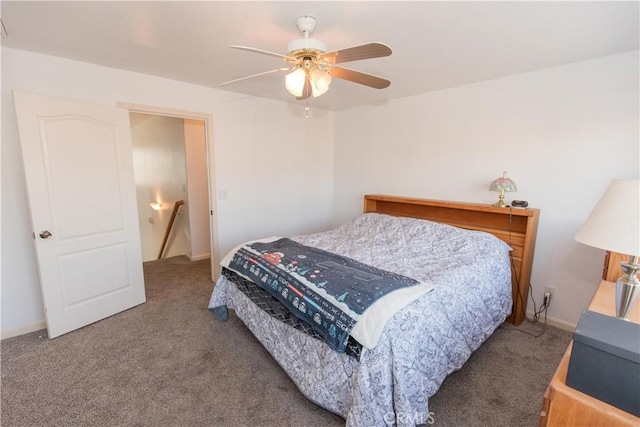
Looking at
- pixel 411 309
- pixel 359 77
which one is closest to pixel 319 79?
pixel 359 77

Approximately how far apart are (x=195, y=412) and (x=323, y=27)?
2504 millimetres

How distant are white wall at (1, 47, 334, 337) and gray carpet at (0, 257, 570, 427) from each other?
29.6 inches

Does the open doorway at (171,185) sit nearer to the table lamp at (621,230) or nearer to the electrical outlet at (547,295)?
the table lamp at (621,230)

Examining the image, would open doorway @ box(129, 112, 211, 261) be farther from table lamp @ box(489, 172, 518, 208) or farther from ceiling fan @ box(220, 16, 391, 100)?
table lamp @ box(489, 172, 518, 208)

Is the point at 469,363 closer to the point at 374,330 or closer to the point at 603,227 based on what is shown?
the point at 374,330

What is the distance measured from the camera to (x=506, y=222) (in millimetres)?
2910

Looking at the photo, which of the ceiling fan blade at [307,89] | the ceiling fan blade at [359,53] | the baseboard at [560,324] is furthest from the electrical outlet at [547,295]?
the ceiling fan blade at [307,89]

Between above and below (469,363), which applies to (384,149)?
above

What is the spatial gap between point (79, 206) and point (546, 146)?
4.19 meters

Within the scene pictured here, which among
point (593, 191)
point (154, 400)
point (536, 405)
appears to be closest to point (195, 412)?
point (154, 400)

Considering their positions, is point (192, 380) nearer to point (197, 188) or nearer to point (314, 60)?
point (314, 60)

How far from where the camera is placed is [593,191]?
239 centimetres

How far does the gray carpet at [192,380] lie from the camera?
5.49ft

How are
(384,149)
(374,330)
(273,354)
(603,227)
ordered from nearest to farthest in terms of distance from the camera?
(603,227), (374,330), (273,354), (384,149)
